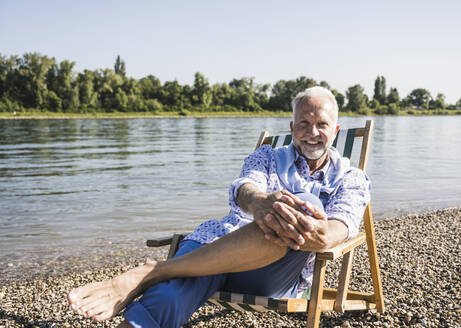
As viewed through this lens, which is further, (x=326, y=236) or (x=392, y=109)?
(x=392, y=109)

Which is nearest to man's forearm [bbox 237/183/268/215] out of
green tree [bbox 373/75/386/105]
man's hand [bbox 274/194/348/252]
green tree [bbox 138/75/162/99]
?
man's hand [bbox 274/194/348/252]

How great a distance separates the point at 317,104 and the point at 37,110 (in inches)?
2740

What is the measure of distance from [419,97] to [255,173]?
467 ft

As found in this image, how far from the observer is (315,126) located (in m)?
2.70

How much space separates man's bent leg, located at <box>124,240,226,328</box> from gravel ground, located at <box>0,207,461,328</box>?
42.6 inches

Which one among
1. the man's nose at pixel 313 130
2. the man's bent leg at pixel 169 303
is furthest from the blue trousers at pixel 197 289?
the man's nose at pixel 313 130

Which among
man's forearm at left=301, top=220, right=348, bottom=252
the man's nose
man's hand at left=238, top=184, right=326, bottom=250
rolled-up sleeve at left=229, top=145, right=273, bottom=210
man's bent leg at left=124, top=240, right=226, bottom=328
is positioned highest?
the man's nose

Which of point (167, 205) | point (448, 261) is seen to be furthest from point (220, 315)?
point (167, 205)

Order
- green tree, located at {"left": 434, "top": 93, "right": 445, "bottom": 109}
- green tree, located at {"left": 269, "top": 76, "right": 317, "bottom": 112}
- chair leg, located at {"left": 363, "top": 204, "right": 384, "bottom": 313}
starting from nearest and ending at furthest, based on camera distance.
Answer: chair leg, located at {"left": 363, "top": 204, "right": 384, "bottom": 313}
green tree, located at {"left": 269, "top": 76, "right": 317, "bottom": 112}
green tree, located at {"left": 434, "top": 93, "right": 445, "bottom": 109}

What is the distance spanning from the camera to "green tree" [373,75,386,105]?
116 metres

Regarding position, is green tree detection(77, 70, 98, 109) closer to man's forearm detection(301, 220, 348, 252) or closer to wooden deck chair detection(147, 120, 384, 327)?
wooden deck chair detection(147, 120, 384, 327)

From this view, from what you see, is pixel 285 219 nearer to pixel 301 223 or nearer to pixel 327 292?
pixel 301 223

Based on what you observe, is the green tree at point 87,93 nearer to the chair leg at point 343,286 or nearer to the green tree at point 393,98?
the chair leg at point 343,286

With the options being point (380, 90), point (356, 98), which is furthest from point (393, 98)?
point (356, 98)
